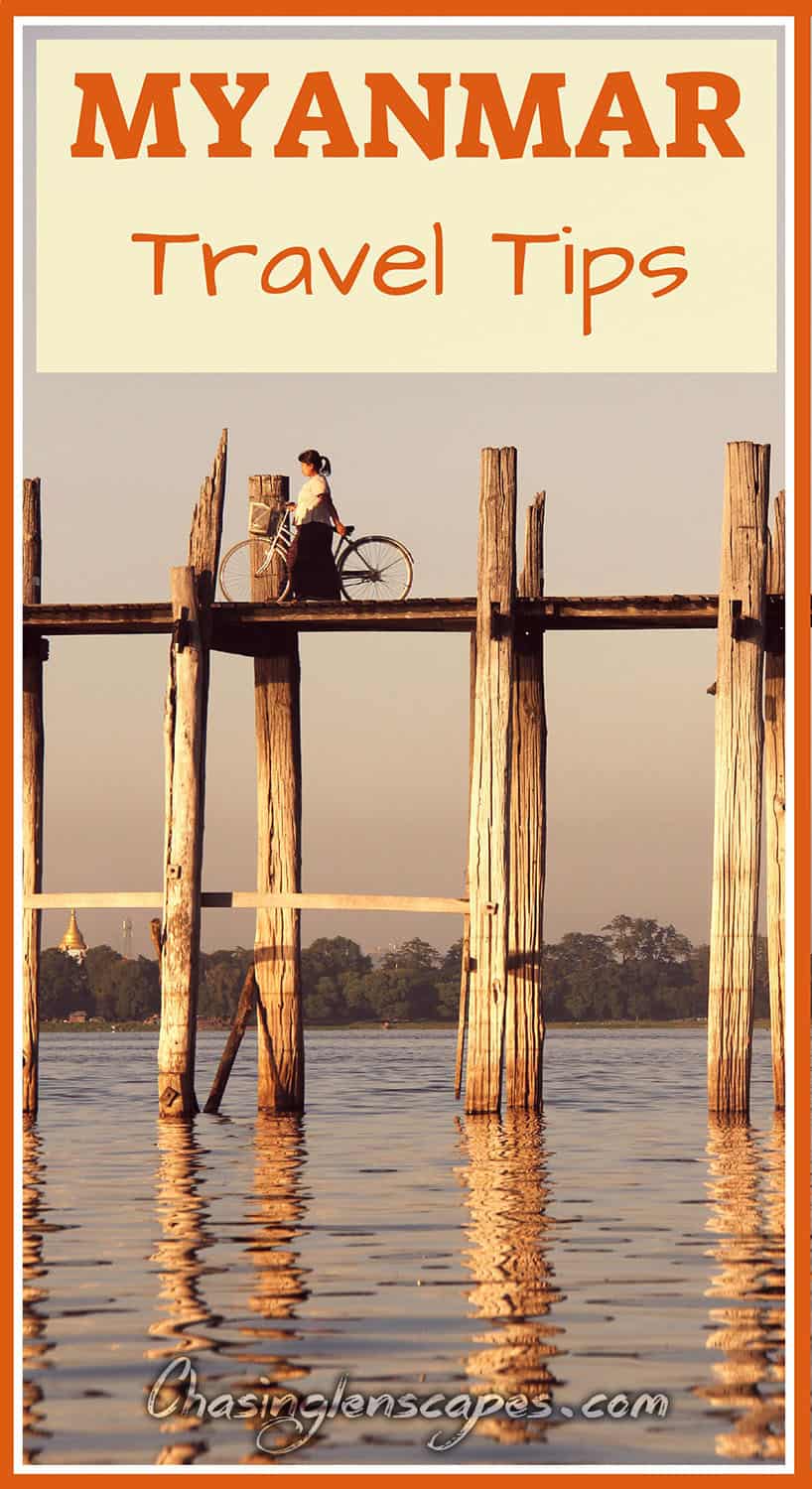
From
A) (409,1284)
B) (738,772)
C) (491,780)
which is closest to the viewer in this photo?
(409,1284)

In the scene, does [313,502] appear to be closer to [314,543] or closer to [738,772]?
[314,543]

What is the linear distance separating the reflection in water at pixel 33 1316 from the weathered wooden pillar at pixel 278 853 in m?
3.68

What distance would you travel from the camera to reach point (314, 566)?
20.6 meters

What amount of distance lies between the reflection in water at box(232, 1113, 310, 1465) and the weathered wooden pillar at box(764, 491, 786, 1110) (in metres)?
4.36

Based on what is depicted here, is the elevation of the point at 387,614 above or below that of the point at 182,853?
above

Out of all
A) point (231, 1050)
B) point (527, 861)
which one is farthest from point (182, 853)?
point (527, 861)

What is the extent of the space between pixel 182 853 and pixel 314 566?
2.93 metres

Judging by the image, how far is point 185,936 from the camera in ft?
62.8

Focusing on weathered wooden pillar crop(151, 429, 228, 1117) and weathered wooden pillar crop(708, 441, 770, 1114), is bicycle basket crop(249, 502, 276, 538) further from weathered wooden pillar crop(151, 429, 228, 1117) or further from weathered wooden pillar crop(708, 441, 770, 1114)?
weathered wooden pillar crop(708, 441, 770, 1114)

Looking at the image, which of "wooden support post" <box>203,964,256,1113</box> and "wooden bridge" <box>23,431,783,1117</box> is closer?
"wooden bridge" <box>23,431,783,1117</box>

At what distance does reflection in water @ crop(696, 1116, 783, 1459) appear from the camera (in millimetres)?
8383

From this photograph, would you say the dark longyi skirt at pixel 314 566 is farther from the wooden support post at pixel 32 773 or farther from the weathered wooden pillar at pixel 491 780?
the wooden support post at pixel 32 773

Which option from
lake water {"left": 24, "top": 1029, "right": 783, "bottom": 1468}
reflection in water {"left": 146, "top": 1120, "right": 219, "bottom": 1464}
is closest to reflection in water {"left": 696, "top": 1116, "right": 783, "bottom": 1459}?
lake water {"left": 24, "top": 1029, "right": 783, "bottom": 1468}

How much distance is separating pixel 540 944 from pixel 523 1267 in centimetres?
796
